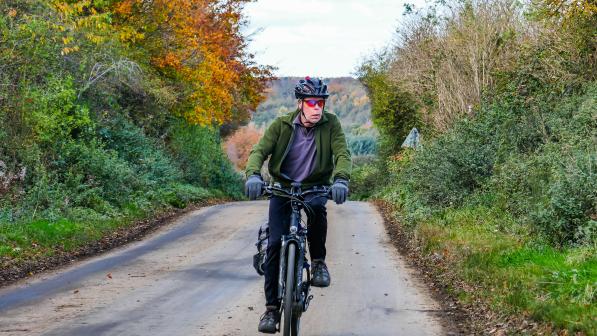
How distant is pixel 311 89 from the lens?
7723 millimetres

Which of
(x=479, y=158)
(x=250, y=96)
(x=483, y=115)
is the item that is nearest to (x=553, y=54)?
(x=483, y=115)

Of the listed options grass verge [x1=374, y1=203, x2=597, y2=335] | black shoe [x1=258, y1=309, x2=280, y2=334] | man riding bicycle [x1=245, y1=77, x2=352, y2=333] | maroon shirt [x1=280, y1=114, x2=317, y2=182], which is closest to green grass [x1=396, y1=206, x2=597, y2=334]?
grass verge [x1=374, y1=203, x2=597, y2=335]

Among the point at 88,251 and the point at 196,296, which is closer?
the point at 196,296

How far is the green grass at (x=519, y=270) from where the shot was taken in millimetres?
8391

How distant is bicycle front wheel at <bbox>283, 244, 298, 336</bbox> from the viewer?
7.25 m

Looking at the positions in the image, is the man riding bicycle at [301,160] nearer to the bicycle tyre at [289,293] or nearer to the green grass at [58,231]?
the bicycle tyre at [289,293]

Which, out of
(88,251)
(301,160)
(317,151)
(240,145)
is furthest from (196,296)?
(240,145)

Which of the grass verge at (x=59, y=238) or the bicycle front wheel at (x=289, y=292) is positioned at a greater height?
the bicycle front wheel at (x=289, y=292)

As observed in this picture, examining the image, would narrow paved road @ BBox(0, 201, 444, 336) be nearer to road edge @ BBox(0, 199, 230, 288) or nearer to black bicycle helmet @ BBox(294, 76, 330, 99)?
road edge @ BBox(0, 199, 230, 288)

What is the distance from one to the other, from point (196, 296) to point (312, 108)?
4.15 meters

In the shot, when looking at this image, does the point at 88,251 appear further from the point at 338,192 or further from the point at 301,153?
the point at 338,192

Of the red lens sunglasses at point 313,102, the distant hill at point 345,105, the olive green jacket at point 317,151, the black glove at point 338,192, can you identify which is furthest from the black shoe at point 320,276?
the distant hill at point 345,105

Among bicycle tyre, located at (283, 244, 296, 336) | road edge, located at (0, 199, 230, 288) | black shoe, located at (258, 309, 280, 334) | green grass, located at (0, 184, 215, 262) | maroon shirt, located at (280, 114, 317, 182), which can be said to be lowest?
road edge, located at (0, 199, 230, 288)

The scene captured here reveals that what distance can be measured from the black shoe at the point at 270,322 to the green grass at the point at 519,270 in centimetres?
262
